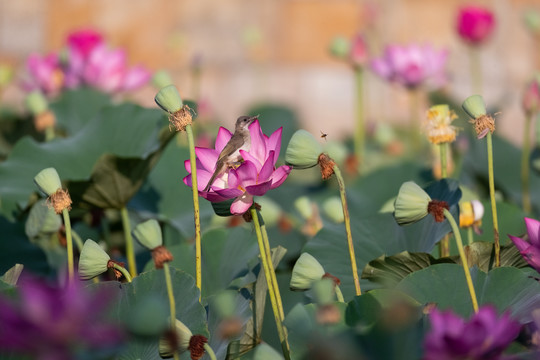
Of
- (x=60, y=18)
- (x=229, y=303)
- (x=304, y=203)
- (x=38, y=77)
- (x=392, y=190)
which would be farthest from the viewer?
(x=60, y=18)

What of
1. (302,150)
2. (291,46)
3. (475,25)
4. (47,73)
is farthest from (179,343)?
(291,46)

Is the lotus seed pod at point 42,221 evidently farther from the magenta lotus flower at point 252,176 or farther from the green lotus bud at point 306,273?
the green lotus bud at point 306,273

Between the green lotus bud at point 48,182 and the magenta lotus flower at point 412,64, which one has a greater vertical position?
the green lotus bud at point 48,182

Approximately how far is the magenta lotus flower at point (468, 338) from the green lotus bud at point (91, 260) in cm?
32

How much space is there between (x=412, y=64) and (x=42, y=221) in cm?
122

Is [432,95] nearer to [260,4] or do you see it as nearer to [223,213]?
[223,213]

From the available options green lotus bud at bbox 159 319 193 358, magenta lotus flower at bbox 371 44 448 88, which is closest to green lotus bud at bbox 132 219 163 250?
green lotus bud at bbox 159 319 193 358

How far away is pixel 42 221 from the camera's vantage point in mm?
871

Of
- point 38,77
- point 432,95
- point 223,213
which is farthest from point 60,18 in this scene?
point 223,213

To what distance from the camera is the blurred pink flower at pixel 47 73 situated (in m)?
1.76

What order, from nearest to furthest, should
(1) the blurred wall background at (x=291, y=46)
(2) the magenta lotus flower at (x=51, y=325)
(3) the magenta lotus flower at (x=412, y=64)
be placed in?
(2) the magenta lotus flower at (x=51, y=325), (3) the magenta lotus flower at (x=412, y=64), (1) the blurred wall background at (x=291, y=46)

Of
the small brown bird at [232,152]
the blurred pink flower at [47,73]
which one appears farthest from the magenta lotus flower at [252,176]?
the blurred pink flower at [47,73]

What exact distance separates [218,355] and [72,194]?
1.27 feet

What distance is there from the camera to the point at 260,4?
11.1ft
